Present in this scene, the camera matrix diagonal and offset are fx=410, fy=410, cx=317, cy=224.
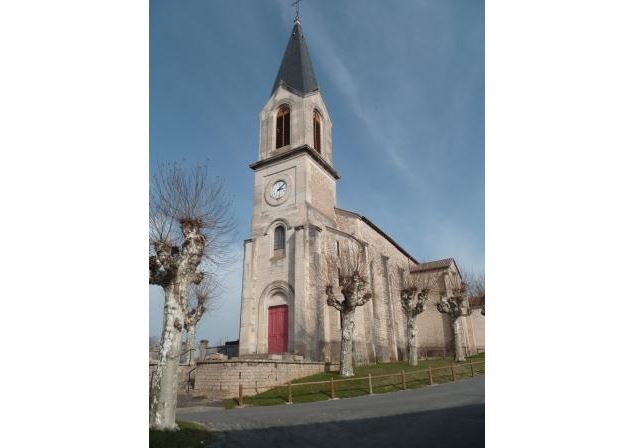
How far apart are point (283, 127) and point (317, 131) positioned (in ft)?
6.17

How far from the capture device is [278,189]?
20.4m

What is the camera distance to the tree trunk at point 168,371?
19.9 ft

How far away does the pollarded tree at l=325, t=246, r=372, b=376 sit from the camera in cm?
1424

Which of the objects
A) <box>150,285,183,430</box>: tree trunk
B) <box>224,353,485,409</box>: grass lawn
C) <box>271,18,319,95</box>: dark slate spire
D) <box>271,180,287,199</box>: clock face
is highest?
<box>271,18,319,95</box>: dark slate spire

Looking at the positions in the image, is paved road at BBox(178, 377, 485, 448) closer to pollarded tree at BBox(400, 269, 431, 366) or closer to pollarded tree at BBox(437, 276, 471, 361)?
pollarded tree at BBox(437, 276, 471, 361)

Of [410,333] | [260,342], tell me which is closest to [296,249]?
[260,342]

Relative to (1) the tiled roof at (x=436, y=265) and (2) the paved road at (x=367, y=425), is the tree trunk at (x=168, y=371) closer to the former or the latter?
(2) the paved road at (x=367, y=425)

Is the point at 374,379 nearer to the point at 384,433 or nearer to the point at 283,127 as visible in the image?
the point at 384,433

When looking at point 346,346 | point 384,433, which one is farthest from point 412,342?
point 384,433

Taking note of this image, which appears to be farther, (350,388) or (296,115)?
(296,115)

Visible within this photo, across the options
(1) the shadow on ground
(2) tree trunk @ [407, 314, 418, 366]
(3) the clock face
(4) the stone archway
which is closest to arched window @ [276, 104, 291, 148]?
(3) the clock face
